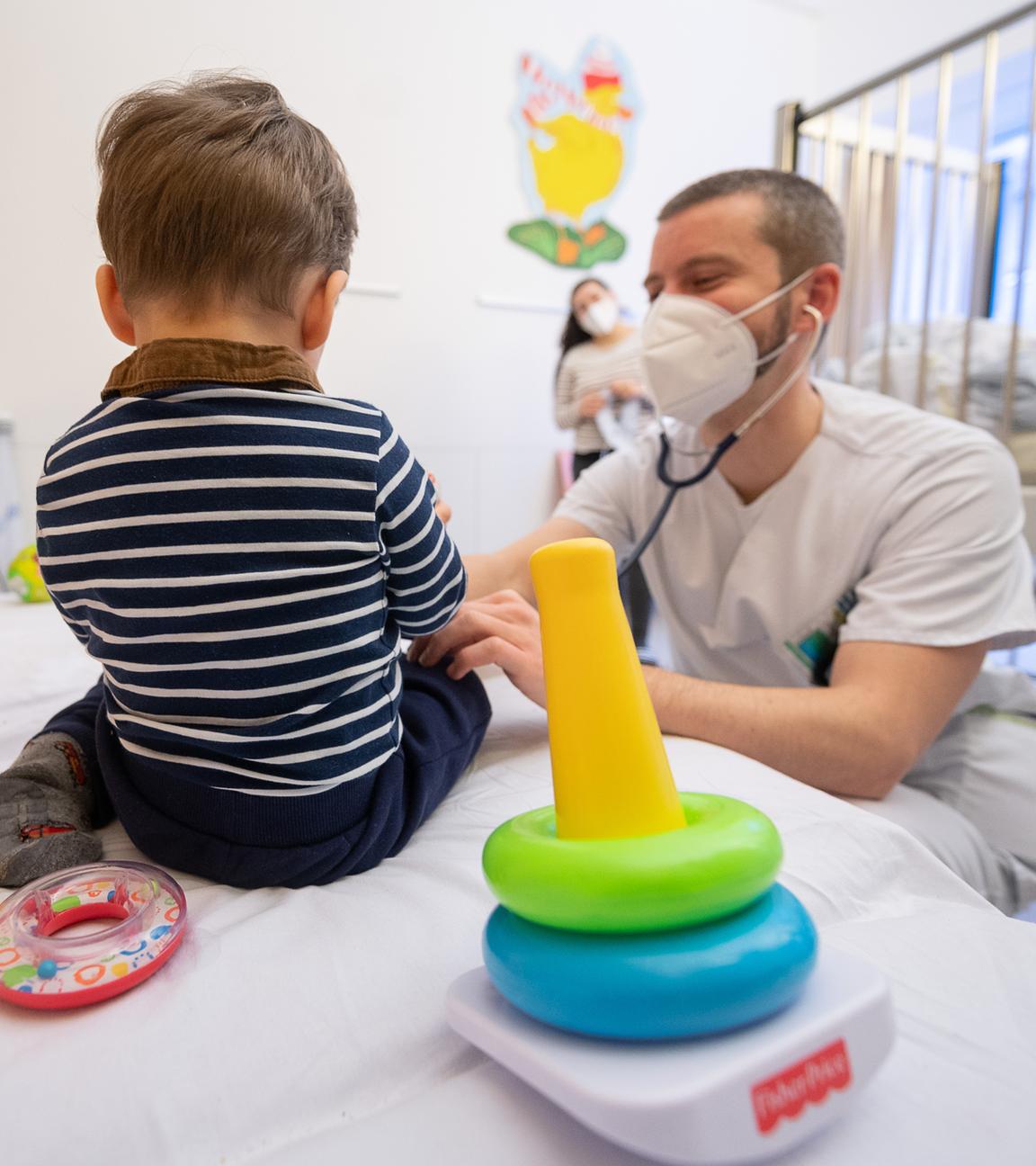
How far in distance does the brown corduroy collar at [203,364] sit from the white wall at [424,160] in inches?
65.1

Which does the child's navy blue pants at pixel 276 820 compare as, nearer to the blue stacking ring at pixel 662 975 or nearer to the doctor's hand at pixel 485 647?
the doctor's hand at pixel 485 647

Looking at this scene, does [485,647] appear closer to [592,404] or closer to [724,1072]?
[724,1072]

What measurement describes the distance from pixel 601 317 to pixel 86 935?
2.77 metres

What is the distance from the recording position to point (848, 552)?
1.03 m

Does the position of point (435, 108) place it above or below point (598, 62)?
below

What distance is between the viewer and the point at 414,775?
2.29 ft

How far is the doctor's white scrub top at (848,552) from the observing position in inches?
36.9

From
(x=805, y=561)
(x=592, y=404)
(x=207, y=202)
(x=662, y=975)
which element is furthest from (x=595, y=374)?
(x=662, y=975)

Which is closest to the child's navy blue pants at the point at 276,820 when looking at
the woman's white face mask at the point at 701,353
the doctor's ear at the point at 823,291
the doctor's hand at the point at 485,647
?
the doctor's hand at the point at 485,647

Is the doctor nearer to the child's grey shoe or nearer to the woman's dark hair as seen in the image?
the child's grey shoe

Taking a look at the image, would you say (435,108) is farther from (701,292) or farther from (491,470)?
(701,292)

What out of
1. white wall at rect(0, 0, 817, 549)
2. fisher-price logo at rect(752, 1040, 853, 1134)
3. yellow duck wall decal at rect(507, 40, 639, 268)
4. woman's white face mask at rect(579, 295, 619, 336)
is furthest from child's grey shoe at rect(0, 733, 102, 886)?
yellow duck wall decal at rect(507, 40, 639, 268)

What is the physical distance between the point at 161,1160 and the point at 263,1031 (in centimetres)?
A: 7

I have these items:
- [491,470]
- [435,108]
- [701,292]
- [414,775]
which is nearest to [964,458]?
[701,292]
